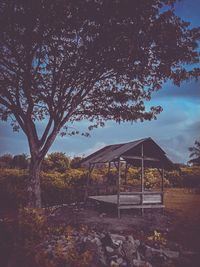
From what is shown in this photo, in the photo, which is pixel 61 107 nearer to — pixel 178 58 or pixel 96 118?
pixel 96 118

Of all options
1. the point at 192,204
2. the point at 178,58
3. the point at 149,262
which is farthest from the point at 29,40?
the point at 192,204

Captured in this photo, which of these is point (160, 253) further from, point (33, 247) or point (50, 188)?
point (50, 188)

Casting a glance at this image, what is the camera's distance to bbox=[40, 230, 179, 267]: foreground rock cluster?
9.12 m

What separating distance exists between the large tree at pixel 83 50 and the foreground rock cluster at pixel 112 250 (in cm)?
541

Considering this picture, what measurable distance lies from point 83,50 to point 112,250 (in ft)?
29.1

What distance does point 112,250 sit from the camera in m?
9.69

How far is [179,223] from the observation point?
15.8m

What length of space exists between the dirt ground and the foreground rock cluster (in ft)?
3.17

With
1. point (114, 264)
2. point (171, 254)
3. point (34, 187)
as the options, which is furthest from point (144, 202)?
point (114, 264)

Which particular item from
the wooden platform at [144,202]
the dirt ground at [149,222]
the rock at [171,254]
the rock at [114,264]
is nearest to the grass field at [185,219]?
the dirt ground at [149,222]

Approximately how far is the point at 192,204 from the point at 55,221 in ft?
38.7

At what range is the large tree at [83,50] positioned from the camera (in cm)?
1189

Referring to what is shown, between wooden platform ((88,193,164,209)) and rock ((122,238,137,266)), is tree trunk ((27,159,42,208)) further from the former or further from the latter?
rock ((122,238,137,266))

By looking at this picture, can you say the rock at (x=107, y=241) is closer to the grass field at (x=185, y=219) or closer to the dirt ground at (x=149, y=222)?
the dirt ground at (x=149, y=222)
